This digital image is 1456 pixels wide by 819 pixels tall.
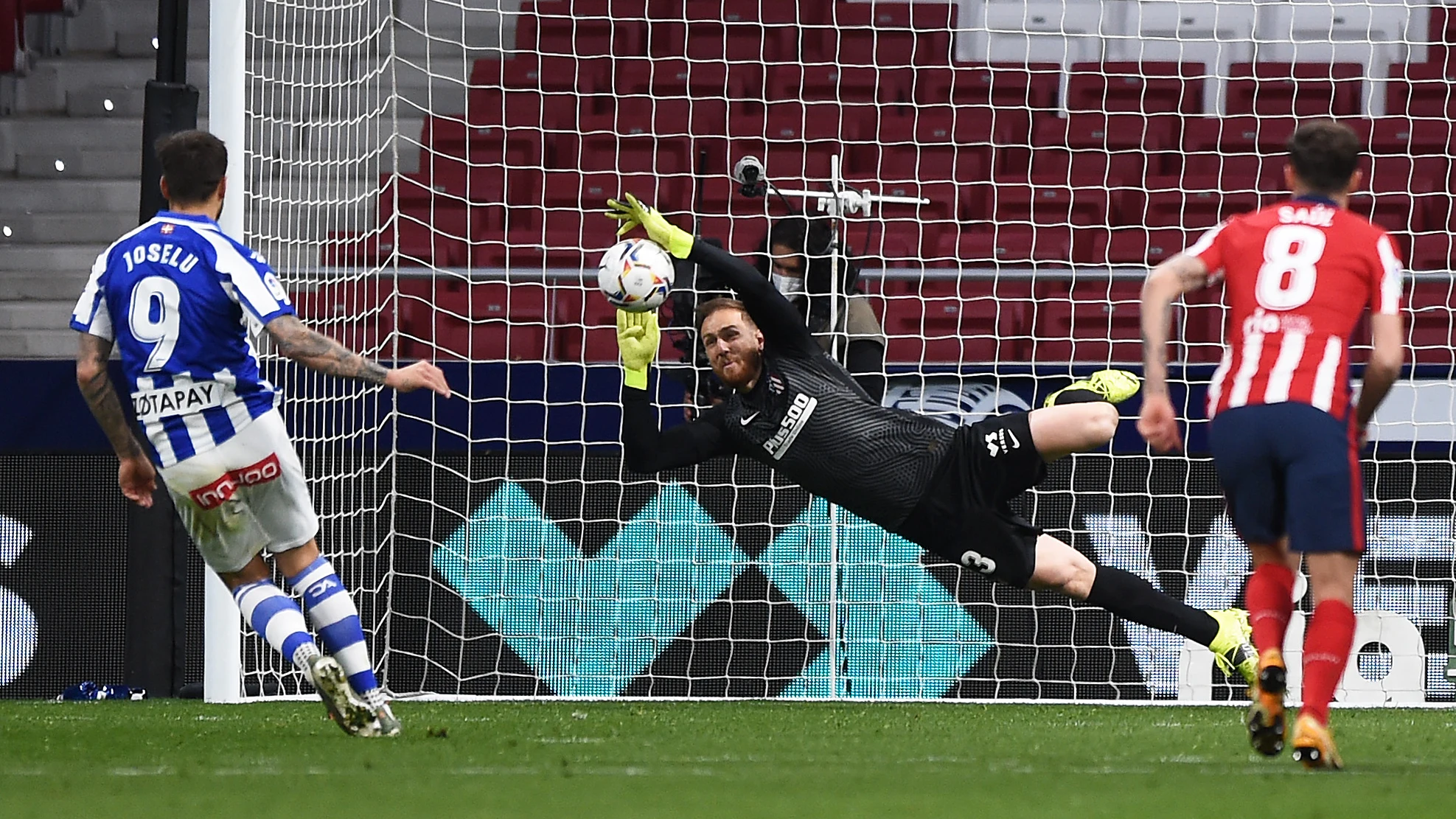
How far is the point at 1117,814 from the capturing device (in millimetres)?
3074

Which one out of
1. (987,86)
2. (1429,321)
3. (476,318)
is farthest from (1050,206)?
(476,318)

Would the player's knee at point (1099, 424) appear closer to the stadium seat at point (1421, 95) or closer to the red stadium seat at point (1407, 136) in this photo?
the red stadium seat at point (1407, 136)

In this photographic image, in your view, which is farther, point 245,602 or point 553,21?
point 553,21

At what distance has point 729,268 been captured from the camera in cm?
570

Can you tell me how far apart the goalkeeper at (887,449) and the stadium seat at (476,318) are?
9.76 ft

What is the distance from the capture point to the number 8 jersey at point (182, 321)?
4973 millimetres

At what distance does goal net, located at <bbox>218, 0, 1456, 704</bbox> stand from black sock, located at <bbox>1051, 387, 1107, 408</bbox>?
146 centimetres

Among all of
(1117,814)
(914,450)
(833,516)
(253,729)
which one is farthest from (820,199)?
(1117,814)

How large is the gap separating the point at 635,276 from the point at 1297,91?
5.67 m

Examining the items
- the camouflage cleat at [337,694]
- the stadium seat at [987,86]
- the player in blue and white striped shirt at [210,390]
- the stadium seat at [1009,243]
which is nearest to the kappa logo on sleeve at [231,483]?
the player in blue and white striped shirt at [210,390]

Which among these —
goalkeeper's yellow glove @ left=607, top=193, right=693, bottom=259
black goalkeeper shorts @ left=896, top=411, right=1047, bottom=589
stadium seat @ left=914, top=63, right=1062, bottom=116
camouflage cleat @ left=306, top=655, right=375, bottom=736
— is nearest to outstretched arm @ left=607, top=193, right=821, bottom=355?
goalkeeper's yellow glove @ left=607, top=193, right=693, bottom=259

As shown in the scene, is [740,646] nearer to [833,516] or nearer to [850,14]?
[833,516]

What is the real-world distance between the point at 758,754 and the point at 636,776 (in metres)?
0.74

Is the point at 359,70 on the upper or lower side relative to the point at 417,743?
upper
